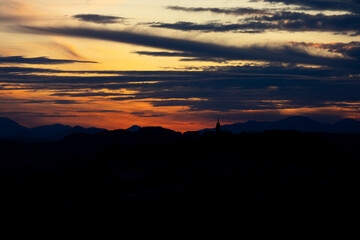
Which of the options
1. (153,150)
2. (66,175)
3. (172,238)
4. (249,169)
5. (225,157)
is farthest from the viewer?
(153,150)

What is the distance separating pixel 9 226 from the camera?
45.4 meters

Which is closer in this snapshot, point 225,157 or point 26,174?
point 26,174

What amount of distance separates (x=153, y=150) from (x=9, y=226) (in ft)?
183

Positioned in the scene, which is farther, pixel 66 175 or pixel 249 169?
pixel 249 169

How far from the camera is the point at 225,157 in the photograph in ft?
286

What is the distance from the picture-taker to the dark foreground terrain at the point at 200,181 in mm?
52094

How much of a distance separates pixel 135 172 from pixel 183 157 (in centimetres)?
1880

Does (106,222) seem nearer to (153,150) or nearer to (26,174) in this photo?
(26,174)

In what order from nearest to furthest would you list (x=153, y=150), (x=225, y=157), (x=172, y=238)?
(x=172, y=238)
(x=225, y=157)
(x=153, y=150)

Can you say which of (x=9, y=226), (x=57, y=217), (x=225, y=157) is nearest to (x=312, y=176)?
(x=225, y=157)

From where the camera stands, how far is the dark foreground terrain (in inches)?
2051

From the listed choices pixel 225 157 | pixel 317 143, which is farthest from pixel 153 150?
pixel 317 143

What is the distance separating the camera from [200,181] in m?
62.5

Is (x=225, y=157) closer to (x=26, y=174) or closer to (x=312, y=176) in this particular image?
(x=312, y=176)
